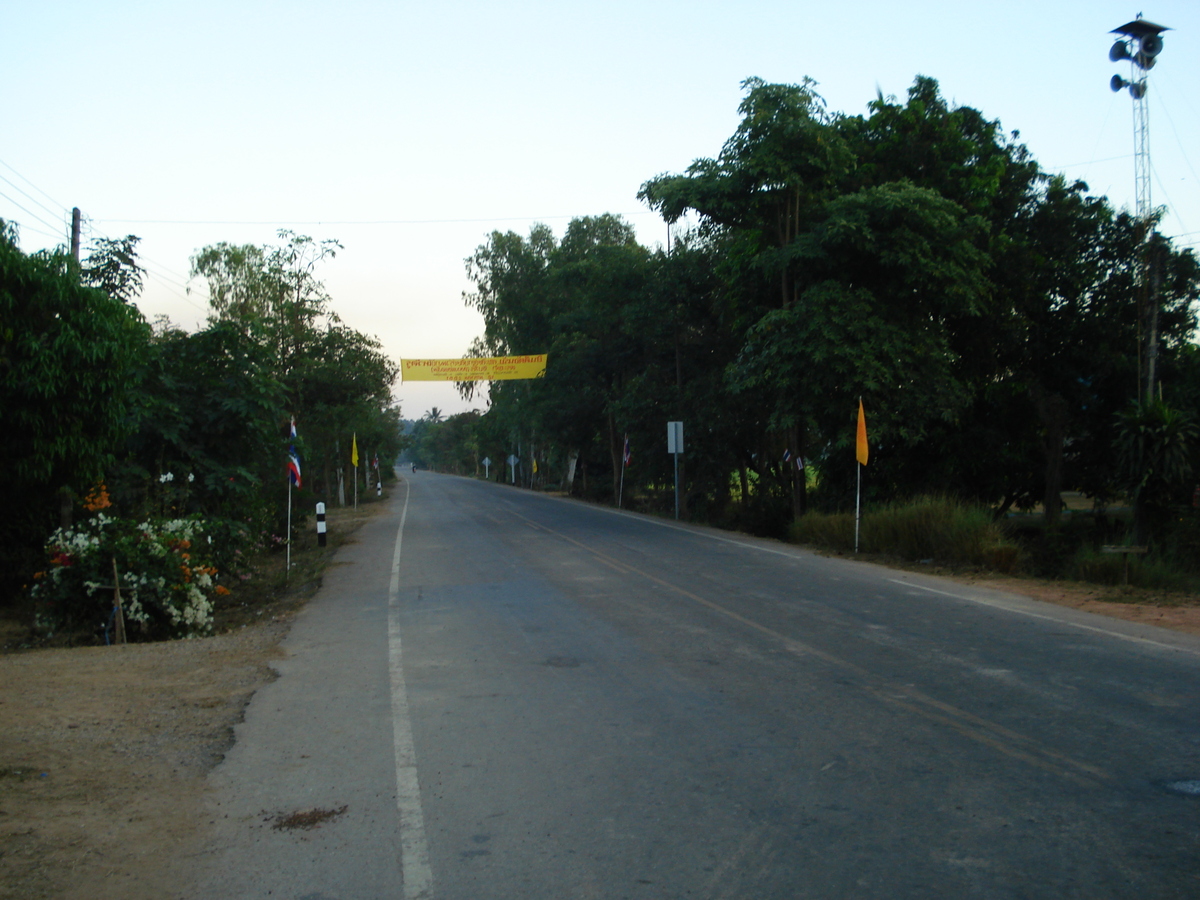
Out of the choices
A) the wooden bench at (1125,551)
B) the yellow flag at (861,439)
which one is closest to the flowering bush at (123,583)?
the yellow flag at (861,439)

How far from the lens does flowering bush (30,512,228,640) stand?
11.6 meters

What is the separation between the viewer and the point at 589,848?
4.52 meters

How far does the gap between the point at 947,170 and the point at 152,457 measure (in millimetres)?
20039

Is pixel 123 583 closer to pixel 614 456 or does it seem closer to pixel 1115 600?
pixel 1115 600

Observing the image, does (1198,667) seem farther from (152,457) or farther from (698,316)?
(698,316)

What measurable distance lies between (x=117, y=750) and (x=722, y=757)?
402cm

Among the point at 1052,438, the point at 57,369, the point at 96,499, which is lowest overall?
the point at 96,499

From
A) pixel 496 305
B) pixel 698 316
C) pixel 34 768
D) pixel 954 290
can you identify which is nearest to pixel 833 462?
pixel 954 290

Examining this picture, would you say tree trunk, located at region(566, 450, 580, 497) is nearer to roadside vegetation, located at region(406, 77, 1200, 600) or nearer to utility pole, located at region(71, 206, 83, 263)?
roadside vegetation, located at region(406, 77, 1200, 600)

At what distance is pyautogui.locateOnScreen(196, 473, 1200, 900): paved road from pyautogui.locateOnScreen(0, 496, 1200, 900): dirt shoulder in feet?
0.93

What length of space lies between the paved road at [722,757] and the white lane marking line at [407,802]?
0.02 meters

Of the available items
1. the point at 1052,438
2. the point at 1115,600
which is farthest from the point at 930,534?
the point at 1052,438

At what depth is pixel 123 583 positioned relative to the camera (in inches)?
460

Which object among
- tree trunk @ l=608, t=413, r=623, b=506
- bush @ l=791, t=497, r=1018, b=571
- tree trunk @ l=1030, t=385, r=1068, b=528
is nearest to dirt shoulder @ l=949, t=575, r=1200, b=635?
bush @ l=791, t=497, r=1018, b=571
